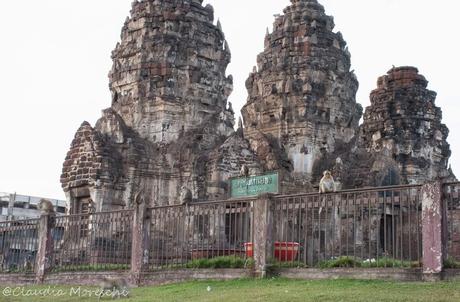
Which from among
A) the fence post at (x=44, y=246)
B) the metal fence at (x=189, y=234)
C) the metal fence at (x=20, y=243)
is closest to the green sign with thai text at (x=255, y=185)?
the metal fence at (x=189, y=234)

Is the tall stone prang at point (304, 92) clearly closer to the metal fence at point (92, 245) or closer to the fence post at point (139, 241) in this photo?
the metal fence at point (92, 245)

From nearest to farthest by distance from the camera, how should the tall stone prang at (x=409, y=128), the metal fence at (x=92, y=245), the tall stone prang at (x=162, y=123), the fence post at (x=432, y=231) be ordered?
the fence post at (x=432, y=231)
the metal fence at (x=92, y=245)
the tall stone prang at (x=162, y=123)
the tall stone prang at (x=409, y=128)

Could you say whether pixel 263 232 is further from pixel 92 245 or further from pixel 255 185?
pixel 92 245

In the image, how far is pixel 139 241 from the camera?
1809cm

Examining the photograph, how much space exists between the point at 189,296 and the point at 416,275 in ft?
14.2

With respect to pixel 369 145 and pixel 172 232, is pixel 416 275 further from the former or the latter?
pixel 369 145

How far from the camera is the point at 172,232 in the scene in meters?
18.1

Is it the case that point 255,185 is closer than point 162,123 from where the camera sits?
Yes

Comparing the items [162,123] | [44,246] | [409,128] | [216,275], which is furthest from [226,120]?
[216,275]

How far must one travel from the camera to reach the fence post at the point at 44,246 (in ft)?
68.3

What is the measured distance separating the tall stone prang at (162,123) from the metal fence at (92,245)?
503 centimetres

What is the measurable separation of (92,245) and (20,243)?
3264 millimetres

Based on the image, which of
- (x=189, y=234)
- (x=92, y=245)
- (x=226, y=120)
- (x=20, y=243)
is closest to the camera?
(x=189, y=234)

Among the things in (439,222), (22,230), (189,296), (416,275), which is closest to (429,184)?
(439,222)
